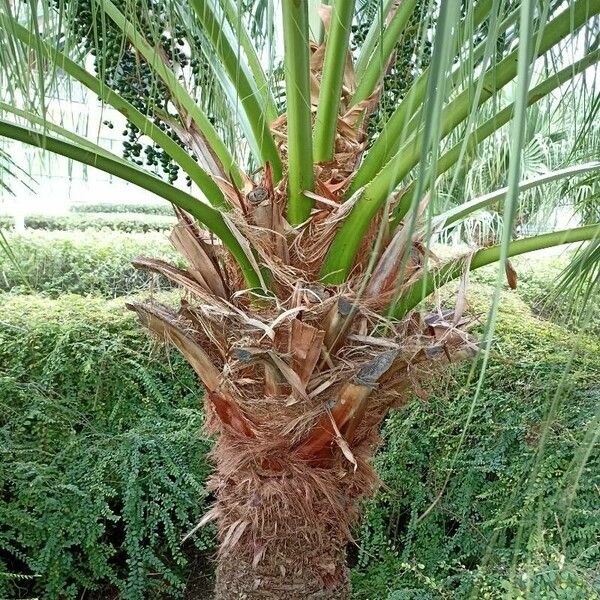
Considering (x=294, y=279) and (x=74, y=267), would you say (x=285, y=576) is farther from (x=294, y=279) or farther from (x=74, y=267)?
(x=74, y=267)

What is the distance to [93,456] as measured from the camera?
2578 millimetres

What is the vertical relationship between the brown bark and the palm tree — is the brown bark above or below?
below

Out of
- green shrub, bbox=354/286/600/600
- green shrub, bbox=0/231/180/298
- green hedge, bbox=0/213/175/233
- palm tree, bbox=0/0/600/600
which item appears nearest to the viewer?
palm tree, bbox=0/0/600/600

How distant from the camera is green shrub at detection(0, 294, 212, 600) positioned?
2414 mm

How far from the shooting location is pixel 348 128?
156 cm

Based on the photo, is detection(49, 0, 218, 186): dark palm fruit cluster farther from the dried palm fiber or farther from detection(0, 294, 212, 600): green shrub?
detection(0, 294, 212, 600): green shrub

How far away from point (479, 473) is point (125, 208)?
6616 mm

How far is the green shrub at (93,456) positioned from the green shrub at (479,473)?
0.73 metres

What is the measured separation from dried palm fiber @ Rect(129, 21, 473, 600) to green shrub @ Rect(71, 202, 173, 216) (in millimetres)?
6279

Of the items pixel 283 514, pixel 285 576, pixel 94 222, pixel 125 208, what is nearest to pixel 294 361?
pixel 283 514


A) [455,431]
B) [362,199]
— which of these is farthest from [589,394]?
[362,199]

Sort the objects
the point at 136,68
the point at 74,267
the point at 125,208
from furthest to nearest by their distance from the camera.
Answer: the point at 125,208 < the point at 74,267 < the point at 136,68

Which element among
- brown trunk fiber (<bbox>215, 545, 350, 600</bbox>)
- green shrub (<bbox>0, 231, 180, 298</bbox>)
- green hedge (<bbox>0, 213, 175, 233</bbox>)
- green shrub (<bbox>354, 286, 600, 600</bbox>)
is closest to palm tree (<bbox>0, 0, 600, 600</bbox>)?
brown trunk fiber (<bbox>215, 545, 350, 600</bbox>)

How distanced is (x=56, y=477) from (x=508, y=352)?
5.72ft
